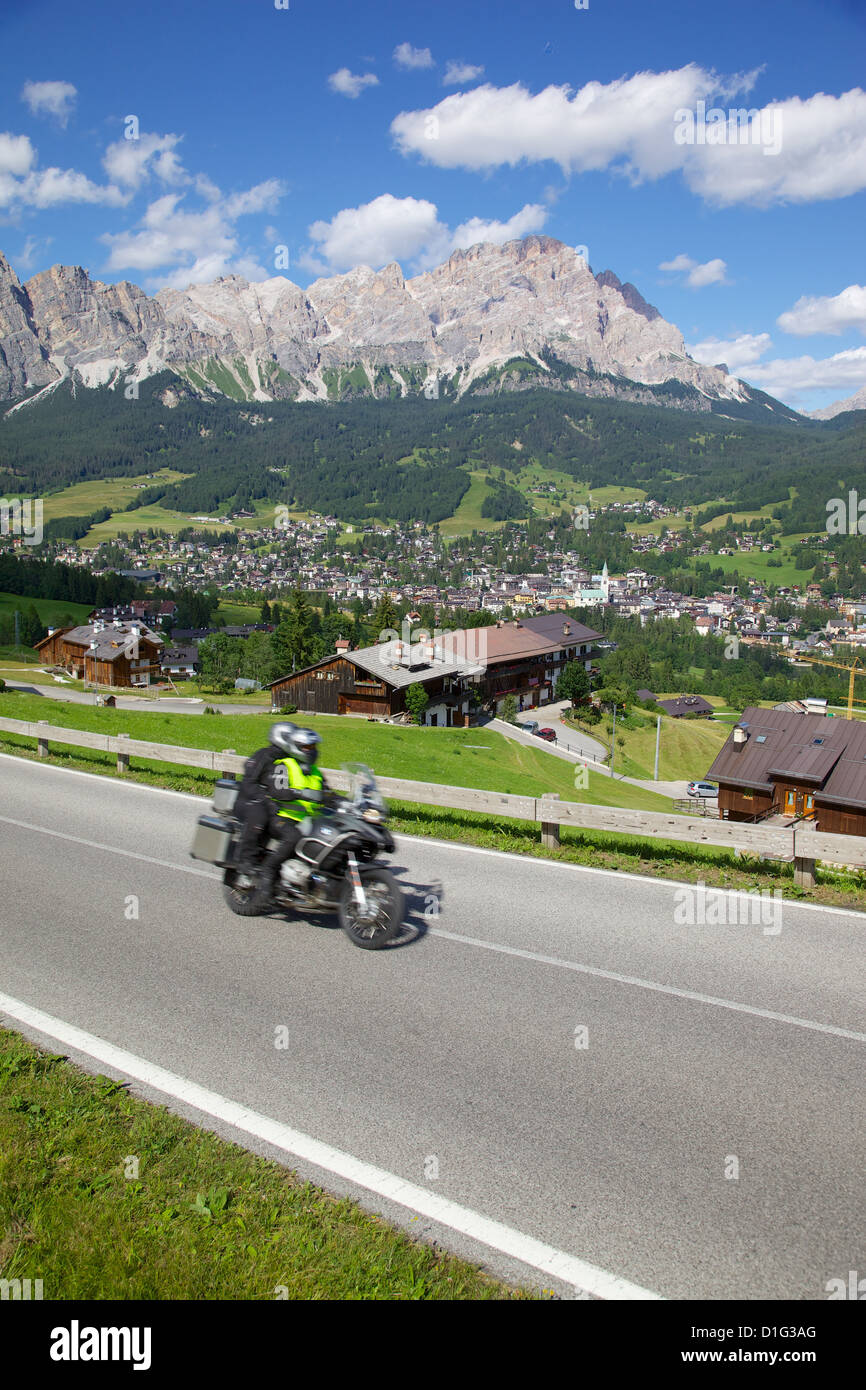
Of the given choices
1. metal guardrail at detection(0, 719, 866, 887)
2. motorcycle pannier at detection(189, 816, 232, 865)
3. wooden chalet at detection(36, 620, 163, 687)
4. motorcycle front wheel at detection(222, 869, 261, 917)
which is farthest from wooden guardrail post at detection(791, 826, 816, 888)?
wooden chalet at detection(36, 620, 163, 687)

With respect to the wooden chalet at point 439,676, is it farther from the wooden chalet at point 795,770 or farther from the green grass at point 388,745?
the wooden chalet at point 795,770

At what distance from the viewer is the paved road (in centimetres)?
456

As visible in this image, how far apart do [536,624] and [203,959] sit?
94.6 m

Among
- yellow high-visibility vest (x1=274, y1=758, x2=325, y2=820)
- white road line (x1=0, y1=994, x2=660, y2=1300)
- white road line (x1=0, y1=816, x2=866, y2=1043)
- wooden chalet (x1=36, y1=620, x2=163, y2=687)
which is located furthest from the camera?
wooden chalet (x1=36, y1=620, x2=163, y2=687)

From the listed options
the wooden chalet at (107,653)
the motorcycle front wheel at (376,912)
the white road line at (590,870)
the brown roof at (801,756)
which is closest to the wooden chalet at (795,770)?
the brown roof at (801,756)

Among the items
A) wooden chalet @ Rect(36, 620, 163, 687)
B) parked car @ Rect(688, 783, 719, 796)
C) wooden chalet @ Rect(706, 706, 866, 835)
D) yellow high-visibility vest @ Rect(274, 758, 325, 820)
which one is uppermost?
yellow high-visibility vest @ Rect(274, 758, 325, 820)

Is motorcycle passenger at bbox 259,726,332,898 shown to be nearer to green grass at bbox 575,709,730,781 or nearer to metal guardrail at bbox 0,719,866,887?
metal guardrail at bbox 0,719,866,887

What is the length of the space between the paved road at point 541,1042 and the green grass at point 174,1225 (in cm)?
26

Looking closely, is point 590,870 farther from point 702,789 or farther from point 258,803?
point 702,789

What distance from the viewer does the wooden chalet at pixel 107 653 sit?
90875mm

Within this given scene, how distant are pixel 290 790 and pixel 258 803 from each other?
53 centimetres

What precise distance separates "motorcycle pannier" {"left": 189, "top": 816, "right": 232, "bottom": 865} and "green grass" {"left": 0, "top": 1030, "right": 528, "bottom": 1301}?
3876mm

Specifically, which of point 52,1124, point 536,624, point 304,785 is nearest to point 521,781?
point 304,785

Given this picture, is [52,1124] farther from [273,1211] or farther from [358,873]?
[358,873]
